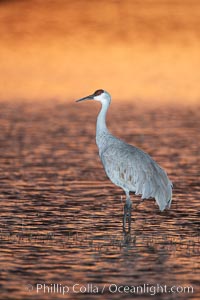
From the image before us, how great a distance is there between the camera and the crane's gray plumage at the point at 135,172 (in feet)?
55.3

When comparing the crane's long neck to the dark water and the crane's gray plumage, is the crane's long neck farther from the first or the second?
the dark water

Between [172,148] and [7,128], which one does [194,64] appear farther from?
[172,148]

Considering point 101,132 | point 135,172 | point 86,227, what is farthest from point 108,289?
point 101,132

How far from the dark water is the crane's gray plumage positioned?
529 mm

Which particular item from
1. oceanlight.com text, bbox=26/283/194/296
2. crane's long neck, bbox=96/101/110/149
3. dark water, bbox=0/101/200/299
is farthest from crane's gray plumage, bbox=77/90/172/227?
oceanlight.com text, bbox=26/283/194/296

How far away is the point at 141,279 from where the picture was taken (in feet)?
43.9

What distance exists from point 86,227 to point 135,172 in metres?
1.21

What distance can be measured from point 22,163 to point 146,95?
1398 inches

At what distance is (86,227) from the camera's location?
16812 mm

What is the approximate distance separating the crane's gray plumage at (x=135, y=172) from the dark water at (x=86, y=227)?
529 mm

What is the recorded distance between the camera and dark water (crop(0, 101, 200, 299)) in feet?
43.4

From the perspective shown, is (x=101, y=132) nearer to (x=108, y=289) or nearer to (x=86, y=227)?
(x=86, y=227)

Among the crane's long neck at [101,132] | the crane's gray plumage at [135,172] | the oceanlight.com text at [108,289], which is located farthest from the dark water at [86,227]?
the crane's long neck at [101,132]

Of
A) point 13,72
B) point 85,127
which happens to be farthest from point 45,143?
point 13,72
